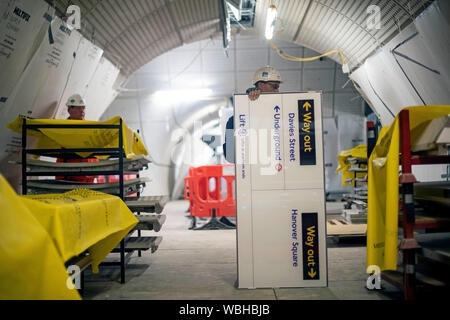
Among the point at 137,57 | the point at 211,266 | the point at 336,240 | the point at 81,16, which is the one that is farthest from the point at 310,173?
the point at 137,57

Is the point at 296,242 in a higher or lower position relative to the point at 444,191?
lower

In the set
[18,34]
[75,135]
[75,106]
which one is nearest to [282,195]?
[75,135]

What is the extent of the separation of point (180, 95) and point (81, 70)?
6623mm

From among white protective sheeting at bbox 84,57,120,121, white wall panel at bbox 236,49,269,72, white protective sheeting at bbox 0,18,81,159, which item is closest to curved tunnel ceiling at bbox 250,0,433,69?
white wall panel at bbox 236,49,269,72

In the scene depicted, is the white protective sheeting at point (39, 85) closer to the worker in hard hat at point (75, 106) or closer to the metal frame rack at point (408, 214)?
the worker in hard hat at point (75, 106)

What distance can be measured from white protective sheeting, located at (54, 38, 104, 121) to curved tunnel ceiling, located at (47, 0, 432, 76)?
22 cm

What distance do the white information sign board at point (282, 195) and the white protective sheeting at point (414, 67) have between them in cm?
226

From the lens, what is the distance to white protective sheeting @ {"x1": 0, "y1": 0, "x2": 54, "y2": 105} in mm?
3141

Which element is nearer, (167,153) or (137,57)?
(137,57)

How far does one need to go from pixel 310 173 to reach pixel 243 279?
107 centimetres

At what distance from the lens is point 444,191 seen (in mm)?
2602

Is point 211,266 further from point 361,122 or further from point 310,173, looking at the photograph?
point 361,122

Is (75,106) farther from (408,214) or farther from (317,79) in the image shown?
(317,79)

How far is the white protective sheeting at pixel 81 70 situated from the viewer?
15.2 feet
